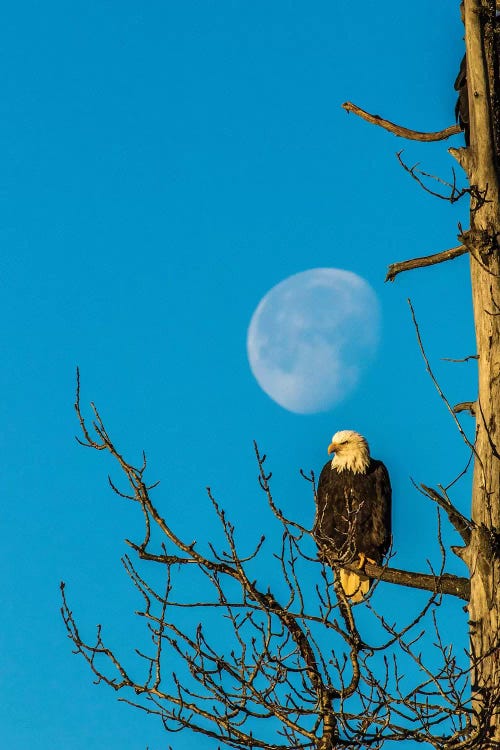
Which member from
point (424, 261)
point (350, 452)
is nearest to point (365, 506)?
point (350, 452)

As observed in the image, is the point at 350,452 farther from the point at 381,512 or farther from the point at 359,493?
the point at 381,512

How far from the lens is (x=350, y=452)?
31.7 feet

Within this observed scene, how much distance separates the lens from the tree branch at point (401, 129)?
634 centimetres

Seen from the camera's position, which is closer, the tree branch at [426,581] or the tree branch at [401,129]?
the tree branch at [426,581]

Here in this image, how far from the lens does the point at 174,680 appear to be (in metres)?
5.18

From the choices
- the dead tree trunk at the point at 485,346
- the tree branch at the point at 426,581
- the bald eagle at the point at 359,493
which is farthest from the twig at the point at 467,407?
the bald eagle at the point at 359,493

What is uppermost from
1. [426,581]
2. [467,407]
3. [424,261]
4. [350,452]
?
[350,452]

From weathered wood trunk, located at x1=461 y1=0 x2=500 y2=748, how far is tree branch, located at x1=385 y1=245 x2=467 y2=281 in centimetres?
29

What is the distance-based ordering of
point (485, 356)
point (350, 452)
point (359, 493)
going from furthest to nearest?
point (350, 452) < point (359, 493) < point (485, 356)

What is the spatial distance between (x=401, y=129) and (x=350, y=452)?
3878mm

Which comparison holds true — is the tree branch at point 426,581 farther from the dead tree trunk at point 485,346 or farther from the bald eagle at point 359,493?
the bald eagle at point 359,493

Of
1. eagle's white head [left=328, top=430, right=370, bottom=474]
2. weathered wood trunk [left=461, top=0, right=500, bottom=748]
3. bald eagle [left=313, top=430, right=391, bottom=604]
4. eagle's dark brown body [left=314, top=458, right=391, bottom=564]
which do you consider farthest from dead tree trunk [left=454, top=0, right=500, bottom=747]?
eagle's white head [left=328, top=430, right=370, bottom=474]

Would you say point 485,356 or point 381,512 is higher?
point 381,512

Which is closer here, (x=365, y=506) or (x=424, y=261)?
(x=424, y=261)
